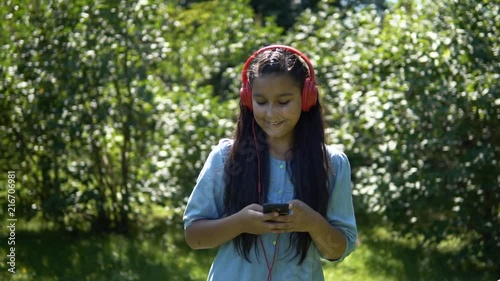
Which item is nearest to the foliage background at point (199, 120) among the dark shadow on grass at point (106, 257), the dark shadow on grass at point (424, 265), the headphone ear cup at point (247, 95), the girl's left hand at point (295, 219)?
the dark shadow on grass at point (424, 265)

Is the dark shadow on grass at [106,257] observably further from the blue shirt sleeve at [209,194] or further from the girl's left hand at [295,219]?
the girl's left hand at [295,219]

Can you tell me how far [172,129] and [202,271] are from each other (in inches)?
53.7

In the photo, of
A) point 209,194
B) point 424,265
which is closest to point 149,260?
point 424,265

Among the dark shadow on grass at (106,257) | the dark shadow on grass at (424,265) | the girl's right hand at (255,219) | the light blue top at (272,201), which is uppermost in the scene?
the girl's right hand at (255,219)

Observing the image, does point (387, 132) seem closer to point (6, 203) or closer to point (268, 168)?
point (6, 203)

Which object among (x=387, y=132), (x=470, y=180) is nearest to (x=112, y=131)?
(x=387, y=132)

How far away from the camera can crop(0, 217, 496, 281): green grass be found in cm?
559

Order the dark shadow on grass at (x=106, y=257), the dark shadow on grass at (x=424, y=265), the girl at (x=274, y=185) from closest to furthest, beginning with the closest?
the girl at (x=274, y=185) → the dark shadow on grass at (x=106, y=257) → the dark shadow on grass at (x=424, y=265)

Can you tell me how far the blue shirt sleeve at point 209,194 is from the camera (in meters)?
2.49

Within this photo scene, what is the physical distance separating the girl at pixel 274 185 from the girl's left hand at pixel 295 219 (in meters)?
0.04

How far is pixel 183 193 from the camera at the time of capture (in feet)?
21.6

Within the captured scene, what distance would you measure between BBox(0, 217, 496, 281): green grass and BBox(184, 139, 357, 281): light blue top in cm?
310

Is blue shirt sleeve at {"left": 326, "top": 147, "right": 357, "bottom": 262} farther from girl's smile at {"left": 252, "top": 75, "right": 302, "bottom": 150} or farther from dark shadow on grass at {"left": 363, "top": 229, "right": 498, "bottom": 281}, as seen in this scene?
dark shadow on grass at {"left": 363, "top": 229, "right": 498, "bottom": 281}

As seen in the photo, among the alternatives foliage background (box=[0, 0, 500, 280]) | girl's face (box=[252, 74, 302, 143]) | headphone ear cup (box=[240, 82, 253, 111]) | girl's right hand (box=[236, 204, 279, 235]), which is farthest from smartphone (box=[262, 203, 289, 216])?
foliage background (box=[0, 0, 500, 280])
